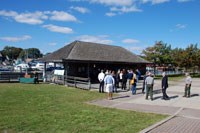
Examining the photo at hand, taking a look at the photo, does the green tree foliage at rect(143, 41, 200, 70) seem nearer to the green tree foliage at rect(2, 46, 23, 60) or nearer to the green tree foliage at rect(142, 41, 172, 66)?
the green tree foliage at rect(142, 41, 172, 66)

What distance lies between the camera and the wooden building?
104 feet

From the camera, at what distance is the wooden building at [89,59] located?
104 feet

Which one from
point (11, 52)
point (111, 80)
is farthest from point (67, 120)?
point (11, 52)

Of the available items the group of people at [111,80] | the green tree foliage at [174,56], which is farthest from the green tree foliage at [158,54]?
the group of people at [111,80]

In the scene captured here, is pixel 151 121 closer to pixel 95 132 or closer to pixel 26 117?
pixel 95 132

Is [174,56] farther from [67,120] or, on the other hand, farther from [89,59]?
[67,120]

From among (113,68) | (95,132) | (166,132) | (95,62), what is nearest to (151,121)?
(166,132)

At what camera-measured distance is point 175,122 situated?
10555 mm

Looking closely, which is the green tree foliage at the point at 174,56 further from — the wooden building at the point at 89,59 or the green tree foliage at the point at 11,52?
the green tree foliage at the point at 11,52

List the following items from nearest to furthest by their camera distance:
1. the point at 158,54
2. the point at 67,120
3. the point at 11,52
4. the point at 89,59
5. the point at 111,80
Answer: the point at 67,120
the point at 111,80
the point at 89,59
the point at 158,54
the point at 11,52

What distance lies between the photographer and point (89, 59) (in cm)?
3212

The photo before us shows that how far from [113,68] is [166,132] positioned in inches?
1136

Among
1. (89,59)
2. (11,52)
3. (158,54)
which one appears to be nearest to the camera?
(89,59)

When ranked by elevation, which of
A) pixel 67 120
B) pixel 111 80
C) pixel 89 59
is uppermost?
pixel 89 59
